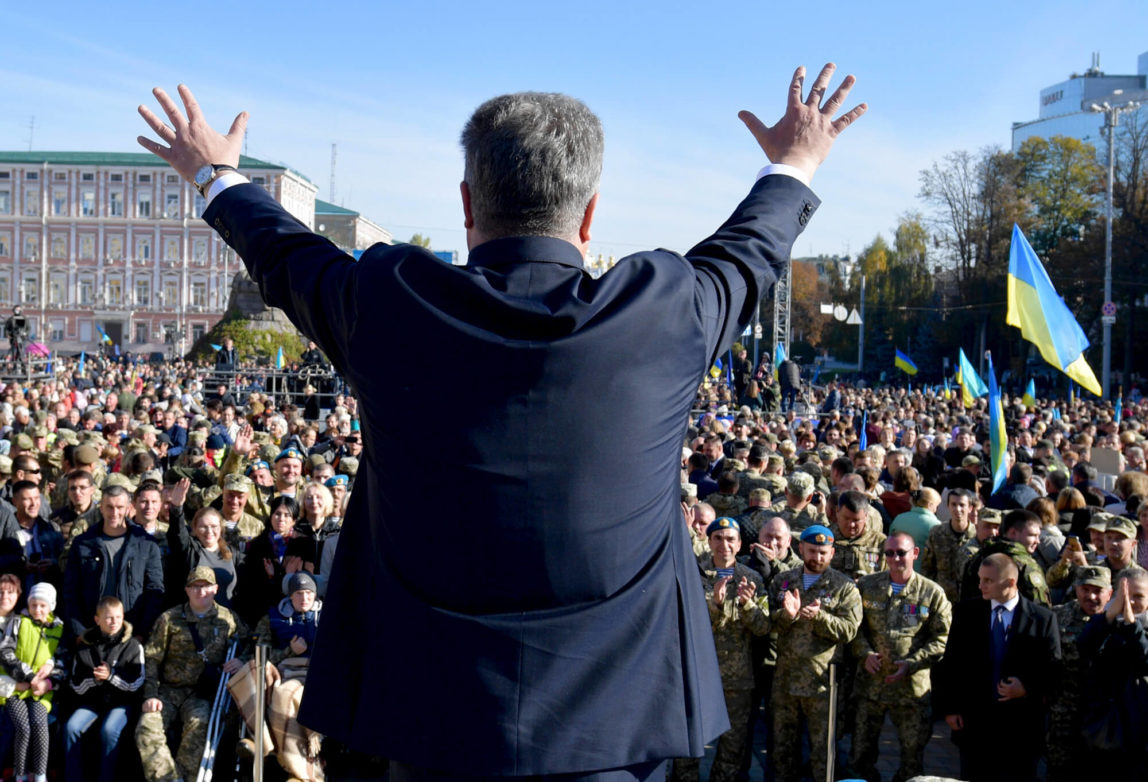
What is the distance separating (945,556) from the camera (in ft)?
27.7

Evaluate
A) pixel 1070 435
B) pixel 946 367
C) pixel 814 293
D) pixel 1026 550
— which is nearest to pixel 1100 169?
pixel 946 367

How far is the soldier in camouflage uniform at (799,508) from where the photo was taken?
9133 millimetres

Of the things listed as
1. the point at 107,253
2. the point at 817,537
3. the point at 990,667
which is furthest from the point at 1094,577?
the point at 107,253

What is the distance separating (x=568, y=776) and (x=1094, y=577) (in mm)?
5774

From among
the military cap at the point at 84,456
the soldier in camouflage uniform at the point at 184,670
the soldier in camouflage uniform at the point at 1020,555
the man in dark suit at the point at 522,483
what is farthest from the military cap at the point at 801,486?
the man in dark suit at the point at 522,483

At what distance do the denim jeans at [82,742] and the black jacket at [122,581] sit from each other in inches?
22.2

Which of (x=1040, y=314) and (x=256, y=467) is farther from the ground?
Result: (x=1040, y=314)

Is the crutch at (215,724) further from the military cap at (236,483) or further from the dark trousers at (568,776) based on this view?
the dark trousers at (568,776)

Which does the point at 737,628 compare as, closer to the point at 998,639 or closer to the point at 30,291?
the point at 998,639

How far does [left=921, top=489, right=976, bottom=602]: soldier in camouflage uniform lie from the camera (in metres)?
8.33

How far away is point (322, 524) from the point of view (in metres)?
8.12

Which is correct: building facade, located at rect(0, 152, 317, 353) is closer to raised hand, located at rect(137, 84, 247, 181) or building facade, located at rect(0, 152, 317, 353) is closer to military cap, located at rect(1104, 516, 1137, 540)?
military cap, located at rect(1104, 516, 1137, 540)

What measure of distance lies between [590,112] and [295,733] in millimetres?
5531

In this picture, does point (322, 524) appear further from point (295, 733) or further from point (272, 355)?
point (272, 355)
